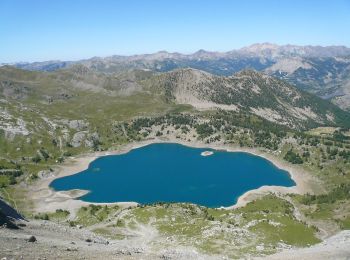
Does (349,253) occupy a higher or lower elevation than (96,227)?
higher

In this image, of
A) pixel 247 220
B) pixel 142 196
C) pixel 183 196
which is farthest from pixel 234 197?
pixel 247 220

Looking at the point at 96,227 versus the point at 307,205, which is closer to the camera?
the point at 96,227

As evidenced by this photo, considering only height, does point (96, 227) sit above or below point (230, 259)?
below

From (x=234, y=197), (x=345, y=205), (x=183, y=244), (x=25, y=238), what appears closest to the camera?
(x=25, y=238)

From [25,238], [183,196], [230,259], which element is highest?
[25,238]

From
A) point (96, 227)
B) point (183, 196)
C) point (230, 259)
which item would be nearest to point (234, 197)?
point (183, 196)

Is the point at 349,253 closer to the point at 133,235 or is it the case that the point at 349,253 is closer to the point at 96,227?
the point at 133,235

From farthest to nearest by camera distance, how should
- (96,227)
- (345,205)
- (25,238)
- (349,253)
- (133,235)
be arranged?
1. (345,205)
2. (96,227)
3. (133,235)
4. (349,253)
5. (25,238)

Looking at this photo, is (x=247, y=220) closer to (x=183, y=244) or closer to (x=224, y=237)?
(x=224, y=237)

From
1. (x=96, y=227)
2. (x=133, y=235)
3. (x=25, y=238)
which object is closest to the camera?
(x=25, y=238)
